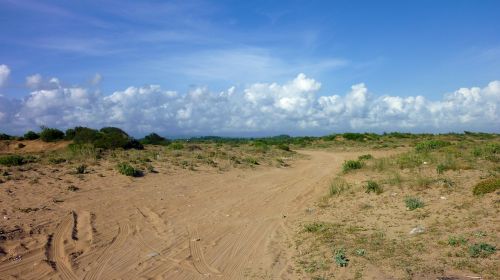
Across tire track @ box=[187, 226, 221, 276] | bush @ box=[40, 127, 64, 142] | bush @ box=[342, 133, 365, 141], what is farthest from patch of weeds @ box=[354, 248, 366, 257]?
bush @ box=[342, 133, 365, 141]

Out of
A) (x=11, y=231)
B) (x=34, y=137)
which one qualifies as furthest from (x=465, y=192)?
(x=34, y=137)

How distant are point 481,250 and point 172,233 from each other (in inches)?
→ 275

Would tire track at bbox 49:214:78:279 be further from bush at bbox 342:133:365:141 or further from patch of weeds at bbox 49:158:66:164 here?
bush at bbox 342:133:365:141

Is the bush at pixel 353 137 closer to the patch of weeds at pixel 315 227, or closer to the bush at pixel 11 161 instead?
the bush at pixel 11 161

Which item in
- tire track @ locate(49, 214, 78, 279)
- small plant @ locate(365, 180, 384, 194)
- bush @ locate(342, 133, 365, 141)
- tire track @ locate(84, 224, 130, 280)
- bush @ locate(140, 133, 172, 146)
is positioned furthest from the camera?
bush @ locate(342, 133, 365, 141)

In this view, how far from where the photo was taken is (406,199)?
12.0 meters

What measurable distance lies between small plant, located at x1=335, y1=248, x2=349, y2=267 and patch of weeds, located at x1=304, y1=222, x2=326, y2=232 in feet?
6.00

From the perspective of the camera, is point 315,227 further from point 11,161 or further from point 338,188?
point 11,161

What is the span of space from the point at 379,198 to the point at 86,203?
942 cm

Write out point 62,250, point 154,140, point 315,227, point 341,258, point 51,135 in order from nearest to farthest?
point 341,258 < point 62,250 < point 315,227 < point 51,135 < point 154,140

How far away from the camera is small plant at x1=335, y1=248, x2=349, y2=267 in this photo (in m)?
7.75

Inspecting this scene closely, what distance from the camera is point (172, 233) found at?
34.4 ft

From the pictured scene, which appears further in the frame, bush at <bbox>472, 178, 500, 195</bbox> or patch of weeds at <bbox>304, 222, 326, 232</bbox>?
bush at <bbox>472, 178, 500, 195</bbox>

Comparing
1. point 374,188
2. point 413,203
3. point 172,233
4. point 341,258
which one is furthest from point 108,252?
point 374,188
